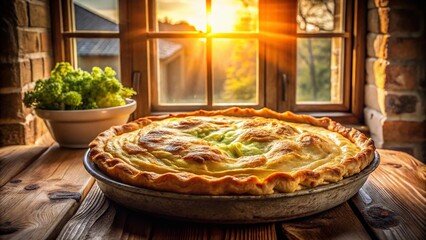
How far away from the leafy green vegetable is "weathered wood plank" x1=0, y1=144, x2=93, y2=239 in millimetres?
180

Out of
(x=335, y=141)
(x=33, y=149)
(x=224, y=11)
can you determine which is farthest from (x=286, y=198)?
(x=224, y=11)

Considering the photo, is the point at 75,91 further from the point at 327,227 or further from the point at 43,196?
the point at 327,227

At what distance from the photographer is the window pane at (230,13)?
7.22ft

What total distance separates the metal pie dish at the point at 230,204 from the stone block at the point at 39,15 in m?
1.16

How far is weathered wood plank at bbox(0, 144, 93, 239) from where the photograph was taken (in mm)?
1003

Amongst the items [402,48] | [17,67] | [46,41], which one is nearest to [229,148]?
[17,67]

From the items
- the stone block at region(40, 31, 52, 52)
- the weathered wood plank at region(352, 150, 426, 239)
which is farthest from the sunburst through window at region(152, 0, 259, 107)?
the weathered wood plank at region(352, 150, 426, 239)

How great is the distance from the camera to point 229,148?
3.95 feet

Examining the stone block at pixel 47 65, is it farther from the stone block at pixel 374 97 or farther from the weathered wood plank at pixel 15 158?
the stone block at pixel 374 97

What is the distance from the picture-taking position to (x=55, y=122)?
165 cm

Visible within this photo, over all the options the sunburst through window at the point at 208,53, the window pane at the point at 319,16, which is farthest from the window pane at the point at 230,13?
the window pane at the point at 319,16

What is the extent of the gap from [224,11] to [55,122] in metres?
0.96

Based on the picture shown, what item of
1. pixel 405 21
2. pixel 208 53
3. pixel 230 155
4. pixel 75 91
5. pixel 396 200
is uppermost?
pixel 405 21

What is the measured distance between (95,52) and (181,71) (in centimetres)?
42
